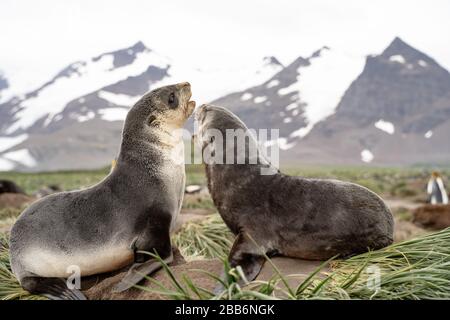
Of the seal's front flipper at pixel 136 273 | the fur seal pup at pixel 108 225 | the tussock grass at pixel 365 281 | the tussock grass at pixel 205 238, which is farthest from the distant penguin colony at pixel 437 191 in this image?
the seal's front flipper at pixel 136 273

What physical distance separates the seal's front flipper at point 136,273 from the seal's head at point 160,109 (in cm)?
113

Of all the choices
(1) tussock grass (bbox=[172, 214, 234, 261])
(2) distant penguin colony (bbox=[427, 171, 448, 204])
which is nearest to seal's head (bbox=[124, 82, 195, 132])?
(1) tussock grass (bbox=[172, 214, 234, 261])

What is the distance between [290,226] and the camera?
416 centimetres

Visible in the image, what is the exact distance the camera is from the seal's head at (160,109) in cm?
446

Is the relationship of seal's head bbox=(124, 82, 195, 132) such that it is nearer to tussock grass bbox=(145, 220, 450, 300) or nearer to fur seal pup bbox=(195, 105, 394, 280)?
fur seal pup bbox=(195, 105, 394, 280)

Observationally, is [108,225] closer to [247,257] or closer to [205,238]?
[247,257]

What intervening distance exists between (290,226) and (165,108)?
1430mm

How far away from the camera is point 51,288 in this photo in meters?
3.95

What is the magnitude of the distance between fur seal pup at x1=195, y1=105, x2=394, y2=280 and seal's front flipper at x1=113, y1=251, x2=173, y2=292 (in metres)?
0.58

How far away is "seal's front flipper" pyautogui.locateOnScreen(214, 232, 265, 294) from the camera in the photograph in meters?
3.87

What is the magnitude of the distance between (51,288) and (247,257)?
4.82 feet

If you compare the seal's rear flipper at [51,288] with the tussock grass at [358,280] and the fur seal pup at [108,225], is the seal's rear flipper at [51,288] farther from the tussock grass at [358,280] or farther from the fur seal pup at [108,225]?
the tussock grass at [358,280]
